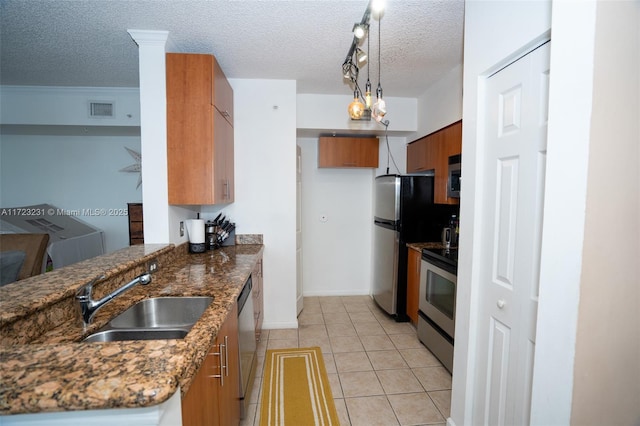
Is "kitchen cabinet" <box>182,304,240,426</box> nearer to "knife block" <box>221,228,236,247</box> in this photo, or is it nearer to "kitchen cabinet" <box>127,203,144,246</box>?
"knife block" <box>221,228,236,247</box>

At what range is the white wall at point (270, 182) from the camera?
2770 mm

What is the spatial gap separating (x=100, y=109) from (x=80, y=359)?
3.39 meters

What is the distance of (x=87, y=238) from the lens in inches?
132

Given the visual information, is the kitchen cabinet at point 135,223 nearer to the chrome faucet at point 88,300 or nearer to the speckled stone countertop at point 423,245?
the chrome faucet at point 88,300

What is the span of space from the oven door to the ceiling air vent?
3.76 metres

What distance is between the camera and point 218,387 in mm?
1109

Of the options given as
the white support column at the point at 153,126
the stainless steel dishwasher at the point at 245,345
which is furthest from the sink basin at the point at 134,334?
the white support column at the point at 153,126

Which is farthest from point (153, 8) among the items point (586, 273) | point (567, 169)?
point (586, 273)

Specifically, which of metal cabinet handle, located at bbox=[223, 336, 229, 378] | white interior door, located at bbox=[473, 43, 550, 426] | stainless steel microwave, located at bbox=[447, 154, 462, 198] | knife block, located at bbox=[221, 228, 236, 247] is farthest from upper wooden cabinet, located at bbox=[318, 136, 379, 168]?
metal cabinet handle, located at bbox=[223, 336, 229, 378]

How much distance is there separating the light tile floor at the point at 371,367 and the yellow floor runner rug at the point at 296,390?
6 cm

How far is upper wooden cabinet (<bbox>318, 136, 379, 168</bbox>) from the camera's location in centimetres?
352

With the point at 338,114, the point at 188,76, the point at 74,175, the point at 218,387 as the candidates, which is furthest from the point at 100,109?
the point at 218,387

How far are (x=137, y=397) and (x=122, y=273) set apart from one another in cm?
110

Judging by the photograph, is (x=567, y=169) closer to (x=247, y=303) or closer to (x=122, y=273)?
(x=247, y=303)
